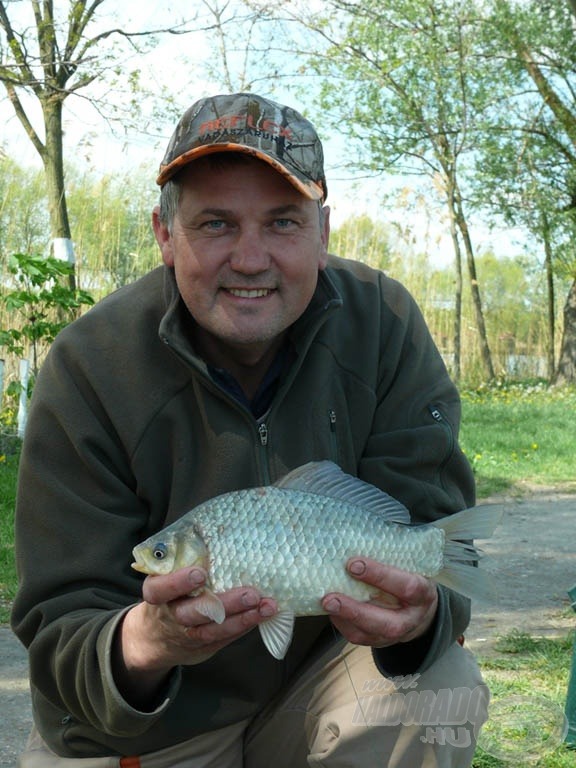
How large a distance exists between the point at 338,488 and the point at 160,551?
1.23 ft

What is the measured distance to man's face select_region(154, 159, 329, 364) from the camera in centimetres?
200

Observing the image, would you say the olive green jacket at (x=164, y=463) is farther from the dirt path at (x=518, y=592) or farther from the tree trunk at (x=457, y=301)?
the tree trunk at (x=457, y=301)

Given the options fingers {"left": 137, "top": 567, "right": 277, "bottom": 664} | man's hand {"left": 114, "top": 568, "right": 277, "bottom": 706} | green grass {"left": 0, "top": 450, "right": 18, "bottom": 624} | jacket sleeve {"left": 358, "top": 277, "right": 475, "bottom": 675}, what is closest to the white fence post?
green grass {"left": 0, "top": 450, "right": 18, "bottom": 624}

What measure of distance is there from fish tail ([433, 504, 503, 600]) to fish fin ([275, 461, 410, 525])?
0.33 ft

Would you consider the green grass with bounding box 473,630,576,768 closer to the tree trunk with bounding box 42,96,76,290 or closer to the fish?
the fish

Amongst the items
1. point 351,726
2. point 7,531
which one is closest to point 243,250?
point 351,726

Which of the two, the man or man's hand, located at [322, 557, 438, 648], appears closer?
man's hand, located at [322, 557, 438, 648]

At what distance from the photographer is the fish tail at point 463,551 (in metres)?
1.77

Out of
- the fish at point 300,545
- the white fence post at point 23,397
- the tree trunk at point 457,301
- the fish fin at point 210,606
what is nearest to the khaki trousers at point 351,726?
the fish at point 300,545

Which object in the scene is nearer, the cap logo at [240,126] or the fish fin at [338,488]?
the fish fin at [338,488]

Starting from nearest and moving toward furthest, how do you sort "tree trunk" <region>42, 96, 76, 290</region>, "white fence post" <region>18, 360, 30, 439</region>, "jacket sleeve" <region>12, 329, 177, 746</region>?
Answer: 1. "jacket sleeve" <region>12, 329, 177, 746</region>
2. "white fence post" <region>18, 360, 30, 439</region>
3. "tree trunk" <region>42, 96, 76, 290</region>

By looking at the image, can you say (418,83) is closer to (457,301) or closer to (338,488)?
(457,301)

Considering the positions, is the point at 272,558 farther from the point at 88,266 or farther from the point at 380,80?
the point at 380,80

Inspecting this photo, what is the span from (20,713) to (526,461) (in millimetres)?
5115
